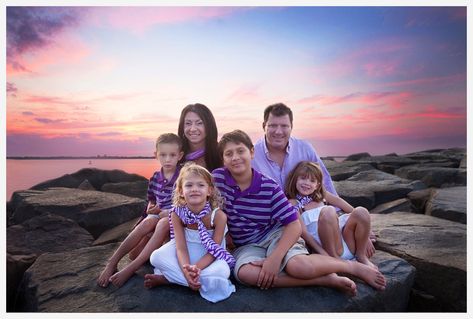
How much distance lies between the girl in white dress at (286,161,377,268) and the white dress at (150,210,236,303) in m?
0.64

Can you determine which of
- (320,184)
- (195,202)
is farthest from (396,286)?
(195,202)

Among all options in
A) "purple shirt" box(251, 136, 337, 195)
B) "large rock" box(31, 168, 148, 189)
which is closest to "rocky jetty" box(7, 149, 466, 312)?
"purple shirt" box(251, 136, 337, 195)

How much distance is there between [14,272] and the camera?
332 cm

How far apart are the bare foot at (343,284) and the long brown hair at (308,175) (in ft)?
2.16

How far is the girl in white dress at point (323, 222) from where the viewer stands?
2.82m

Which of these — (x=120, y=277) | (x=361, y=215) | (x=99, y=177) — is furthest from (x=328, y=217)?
(x=99, y=177)

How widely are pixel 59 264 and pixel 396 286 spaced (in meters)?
2.40

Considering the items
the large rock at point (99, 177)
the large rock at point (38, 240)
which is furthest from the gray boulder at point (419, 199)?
the large rock at point (99, 177)

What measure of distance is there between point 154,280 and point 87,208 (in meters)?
2.63

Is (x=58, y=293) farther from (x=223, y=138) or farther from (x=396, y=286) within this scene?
(x=396, y=286)

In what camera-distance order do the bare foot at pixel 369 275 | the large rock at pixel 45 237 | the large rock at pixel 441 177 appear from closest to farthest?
the bare foot at pixel 369 275, the large rock at pixel 45 237, the large rock at pixel 441 177

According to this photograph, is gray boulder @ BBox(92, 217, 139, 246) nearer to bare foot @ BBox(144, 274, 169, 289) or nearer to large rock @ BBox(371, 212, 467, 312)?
bare foot @ BBox(144, 274, 169, 289)

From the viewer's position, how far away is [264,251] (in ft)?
9.01

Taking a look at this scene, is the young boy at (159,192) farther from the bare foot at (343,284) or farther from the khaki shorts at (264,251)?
the bare foot at (343,284)
